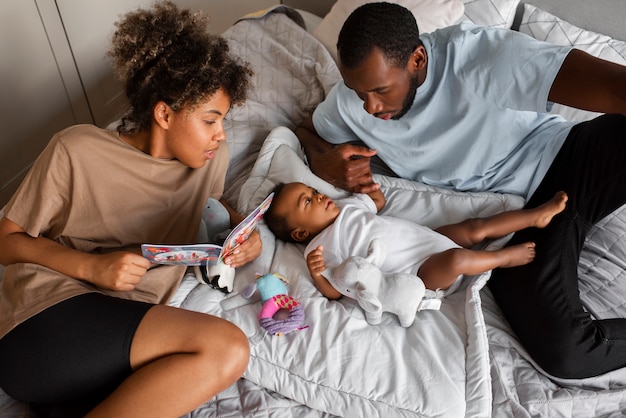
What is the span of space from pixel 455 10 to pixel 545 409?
155 centimetres

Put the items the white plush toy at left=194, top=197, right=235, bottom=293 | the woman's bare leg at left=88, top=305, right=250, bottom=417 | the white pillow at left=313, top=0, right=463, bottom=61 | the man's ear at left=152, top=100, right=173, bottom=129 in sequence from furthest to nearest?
1. the white pillow at left=313, top=0, right=463, bottom=61
2. the white plush toy at left=194, top=197, right=235, bottom=293
3. the man's ear at left=152, top=100, right=173, bottom=129
4. the woman's bare leg at left=88, top=305, right=250, bottom=417

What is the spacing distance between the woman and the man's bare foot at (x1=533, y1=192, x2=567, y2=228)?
2.63ft

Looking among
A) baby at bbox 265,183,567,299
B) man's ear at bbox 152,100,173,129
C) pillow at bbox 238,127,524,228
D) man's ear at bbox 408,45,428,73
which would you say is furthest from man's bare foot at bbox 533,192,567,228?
man's ear at bbox 152,100,173,129

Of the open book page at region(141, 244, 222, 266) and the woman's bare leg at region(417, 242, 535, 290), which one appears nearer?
the open book page at region(141, 244, 222, 266)

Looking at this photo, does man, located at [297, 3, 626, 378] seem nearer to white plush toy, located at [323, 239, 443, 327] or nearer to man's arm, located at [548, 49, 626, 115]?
man's arm, located at [548, 49, 626, 115]

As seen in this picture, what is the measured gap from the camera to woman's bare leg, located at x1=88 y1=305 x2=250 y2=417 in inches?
39.8

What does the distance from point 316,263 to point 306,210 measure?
0.73 ft

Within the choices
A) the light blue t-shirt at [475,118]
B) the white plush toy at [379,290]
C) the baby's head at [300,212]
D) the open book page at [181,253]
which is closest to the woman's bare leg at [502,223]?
the light blue t-shirt at [475,118]

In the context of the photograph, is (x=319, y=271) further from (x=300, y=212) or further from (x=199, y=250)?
(x=199, y=250)

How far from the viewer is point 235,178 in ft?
5.99

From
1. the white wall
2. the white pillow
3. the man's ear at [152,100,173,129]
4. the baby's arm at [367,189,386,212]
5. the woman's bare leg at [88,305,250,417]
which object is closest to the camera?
the woman's bare leg at [88,305,250,417]

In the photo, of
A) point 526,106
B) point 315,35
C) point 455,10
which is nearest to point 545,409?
point 526,106

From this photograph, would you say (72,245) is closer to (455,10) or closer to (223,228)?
(223,228)

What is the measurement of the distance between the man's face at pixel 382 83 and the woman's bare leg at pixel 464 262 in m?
0.45
